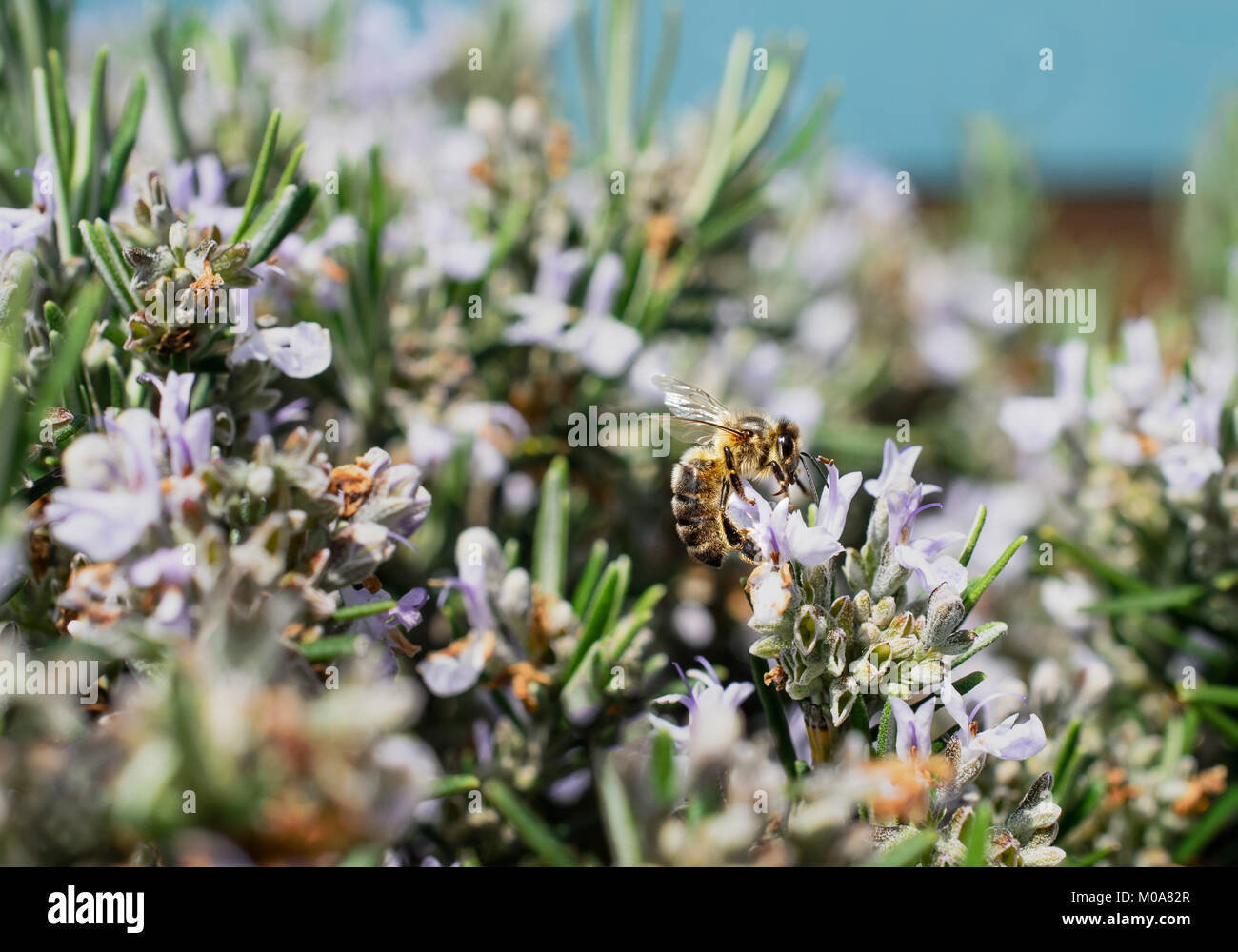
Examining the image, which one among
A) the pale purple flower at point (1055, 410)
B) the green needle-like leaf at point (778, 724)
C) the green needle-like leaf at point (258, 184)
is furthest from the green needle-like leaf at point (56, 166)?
the pale purple flower at point (1055, 410)

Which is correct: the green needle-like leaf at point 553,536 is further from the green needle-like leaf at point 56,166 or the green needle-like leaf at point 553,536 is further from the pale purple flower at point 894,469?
the green needle-like leaf at point 56,166

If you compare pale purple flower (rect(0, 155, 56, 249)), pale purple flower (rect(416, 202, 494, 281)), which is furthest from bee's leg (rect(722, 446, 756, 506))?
pale purple flower (rect(0, 155, 56, 249))

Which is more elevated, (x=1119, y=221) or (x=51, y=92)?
(x=1119, y=221)

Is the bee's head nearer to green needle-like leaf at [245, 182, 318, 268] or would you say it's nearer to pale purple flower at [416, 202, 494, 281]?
pale purple flower at [416, 202, 494, 281]
